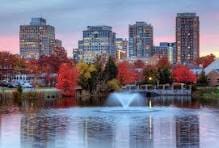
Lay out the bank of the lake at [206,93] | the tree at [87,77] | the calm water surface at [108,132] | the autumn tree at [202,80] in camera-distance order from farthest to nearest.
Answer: the autumn tree at [202,80], the tree at [87,77], the bank of the lake at [206,93], the calm water surface at [108,132]

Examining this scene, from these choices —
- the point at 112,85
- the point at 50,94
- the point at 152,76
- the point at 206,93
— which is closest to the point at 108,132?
the point at 50,94

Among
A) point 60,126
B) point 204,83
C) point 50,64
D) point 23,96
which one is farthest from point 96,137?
point 50,64

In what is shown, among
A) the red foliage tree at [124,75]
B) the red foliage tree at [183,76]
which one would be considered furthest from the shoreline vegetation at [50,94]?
the red foliage tree at [124,75]

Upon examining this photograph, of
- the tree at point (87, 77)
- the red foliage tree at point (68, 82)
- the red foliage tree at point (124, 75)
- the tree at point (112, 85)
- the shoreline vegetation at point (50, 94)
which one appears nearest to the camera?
the shoreline vegetation at point (50, 94)

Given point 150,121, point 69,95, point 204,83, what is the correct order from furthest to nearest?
1. point 204,83
2. point 69,95
3. point 150,121

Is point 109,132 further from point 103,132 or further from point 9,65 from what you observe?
point 9,65

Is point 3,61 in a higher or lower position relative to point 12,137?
higher

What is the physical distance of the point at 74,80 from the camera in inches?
4013

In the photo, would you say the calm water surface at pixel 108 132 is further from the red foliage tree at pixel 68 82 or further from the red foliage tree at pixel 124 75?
the red foliage tree at pixel 124 75

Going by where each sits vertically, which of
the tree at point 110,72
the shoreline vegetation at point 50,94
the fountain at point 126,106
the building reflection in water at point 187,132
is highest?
the tree at point 110,72

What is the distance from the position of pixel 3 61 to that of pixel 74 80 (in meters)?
56.3

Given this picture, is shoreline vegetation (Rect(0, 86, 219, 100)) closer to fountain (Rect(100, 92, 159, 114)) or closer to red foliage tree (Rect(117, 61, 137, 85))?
red foliage tree (Rect(117, 61, 137, 85))

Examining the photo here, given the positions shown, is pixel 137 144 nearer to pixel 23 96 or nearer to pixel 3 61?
pixel 23 96

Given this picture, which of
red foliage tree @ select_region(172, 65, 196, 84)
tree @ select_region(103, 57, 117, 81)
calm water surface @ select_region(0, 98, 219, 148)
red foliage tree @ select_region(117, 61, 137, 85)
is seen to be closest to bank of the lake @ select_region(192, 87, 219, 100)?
red foliage tree @ select_region(172, 65, 196, 84)
